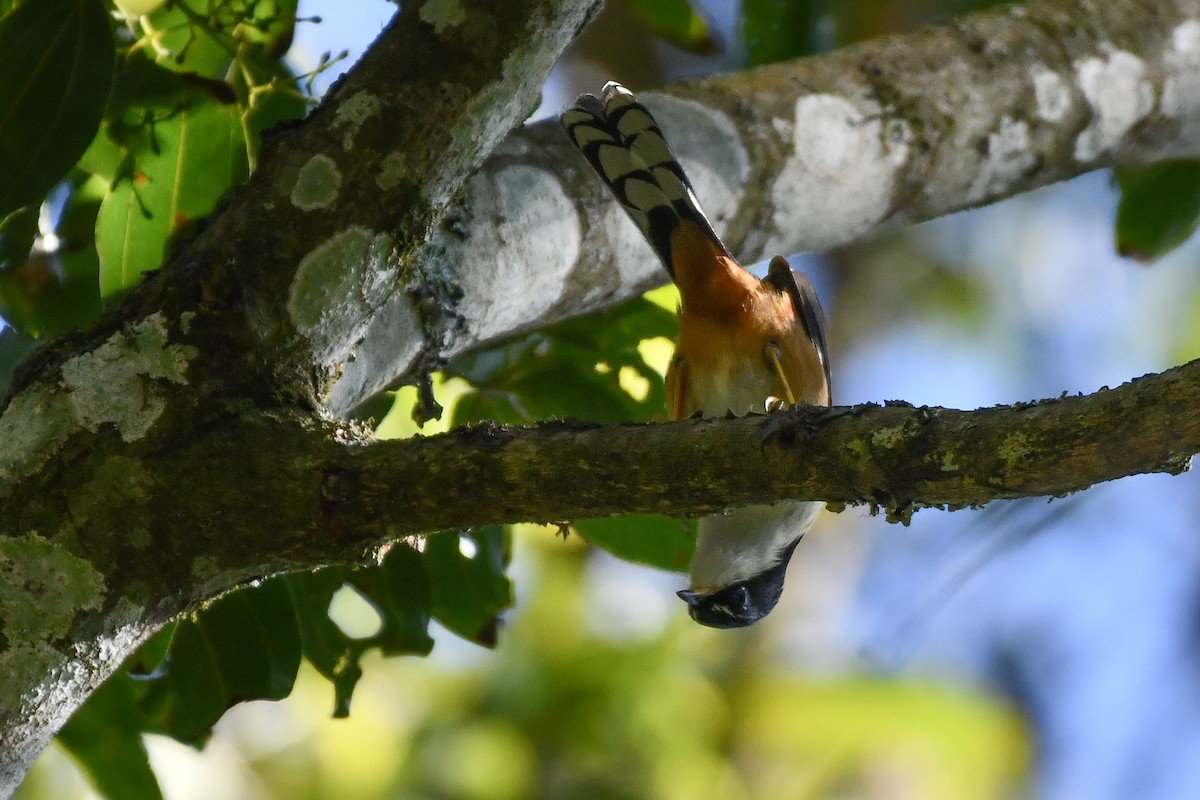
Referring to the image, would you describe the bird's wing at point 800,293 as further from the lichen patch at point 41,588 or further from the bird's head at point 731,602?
the lichen patch at point 41,588

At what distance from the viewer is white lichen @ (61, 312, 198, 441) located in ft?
5.24

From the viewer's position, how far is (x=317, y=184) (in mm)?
1747

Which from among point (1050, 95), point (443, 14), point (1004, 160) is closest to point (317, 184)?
A: point (443, 14)

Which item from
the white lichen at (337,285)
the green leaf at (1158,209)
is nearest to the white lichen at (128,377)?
the white lichen at (337,285)

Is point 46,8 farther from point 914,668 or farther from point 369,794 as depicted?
point 914,668

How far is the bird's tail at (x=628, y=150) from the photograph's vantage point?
245 centimetres

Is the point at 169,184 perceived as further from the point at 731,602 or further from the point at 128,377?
the point at 731,602

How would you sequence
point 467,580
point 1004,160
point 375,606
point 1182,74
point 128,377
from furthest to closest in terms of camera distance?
point 1182,74, point 1004,160, point 467,580, point 375,606, point 128,377

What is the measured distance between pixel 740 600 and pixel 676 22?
1.65 metres

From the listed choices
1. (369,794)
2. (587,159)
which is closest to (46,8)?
(587,159)

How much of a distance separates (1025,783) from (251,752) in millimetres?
4498

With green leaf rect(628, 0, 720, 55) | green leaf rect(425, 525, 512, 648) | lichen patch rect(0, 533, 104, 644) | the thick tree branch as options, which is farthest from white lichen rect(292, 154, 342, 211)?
green leaf rect(628, 0, 720, 55)

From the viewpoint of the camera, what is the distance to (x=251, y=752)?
640 centimetres

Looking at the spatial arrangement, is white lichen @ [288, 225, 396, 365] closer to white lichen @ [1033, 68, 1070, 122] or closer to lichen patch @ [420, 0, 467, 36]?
lichen patch @ [420, 0, 467, 36]
